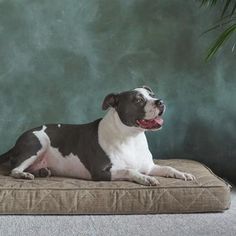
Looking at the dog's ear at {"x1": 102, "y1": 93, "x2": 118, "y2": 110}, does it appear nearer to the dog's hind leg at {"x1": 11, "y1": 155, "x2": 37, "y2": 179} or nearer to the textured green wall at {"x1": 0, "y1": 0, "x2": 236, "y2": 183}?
the dog's hind leg at {"x1": 11, "y1": 155, "x2": 37, "y2": 179}

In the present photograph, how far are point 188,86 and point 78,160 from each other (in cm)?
111

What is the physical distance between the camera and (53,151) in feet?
10.6

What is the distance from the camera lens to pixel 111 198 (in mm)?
2768

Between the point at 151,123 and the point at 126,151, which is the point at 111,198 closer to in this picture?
the point at 126,151

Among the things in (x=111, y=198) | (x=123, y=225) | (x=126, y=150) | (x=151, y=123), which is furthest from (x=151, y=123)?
(x=123, y=225)

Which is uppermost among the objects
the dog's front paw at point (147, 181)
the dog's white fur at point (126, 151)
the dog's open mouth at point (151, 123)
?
the dog's open mouth at point (151, 123)

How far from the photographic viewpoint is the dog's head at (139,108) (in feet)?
9.71

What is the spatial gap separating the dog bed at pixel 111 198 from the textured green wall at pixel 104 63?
1.00 metres

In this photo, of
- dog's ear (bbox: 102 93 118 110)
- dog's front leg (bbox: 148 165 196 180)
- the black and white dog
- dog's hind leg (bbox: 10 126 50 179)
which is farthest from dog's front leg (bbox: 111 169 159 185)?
dog's hind leg (bbox: 10 126 50 179)

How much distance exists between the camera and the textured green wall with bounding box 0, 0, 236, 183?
366 centimetres

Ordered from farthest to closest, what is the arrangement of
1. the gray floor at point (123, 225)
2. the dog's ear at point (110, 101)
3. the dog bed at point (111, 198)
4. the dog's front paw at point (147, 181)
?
the dog's ear at point (110, 101) < the dog's front paw at point (147, 181) < the dog bed at point (111, 198) < the gray floor at point (123, 225)

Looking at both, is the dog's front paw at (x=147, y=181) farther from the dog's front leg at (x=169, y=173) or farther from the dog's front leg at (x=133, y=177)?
the dog's front leg at (x=169, y=173)

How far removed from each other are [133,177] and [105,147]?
0.85 ft

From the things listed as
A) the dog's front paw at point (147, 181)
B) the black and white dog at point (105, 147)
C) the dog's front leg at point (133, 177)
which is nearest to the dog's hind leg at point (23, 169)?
the black and white dog at point (105, 147)
